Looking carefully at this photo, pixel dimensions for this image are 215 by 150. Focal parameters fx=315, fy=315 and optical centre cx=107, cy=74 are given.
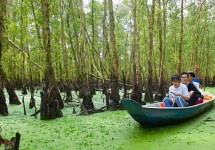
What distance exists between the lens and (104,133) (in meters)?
6.01

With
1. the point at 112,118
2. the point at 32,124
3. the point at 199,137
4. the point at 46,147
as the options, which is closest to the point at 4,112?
the point at 32,124

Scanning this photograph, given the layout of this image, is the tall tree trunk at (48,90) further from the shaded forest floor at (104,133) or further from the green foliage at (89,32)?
the green foliage at (89,32)

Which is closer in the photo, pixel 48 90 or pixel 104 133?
pixel 104 133

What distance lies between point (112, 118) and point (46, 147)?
2.96 meters

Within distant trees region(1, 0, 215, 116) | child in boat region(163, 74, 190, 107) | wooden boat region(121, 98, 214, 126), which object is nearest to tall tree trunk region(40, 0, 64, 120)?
distant trees region(1, 0, 215, 116)

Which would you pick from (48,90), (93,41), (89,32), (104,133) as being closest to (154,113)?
(104,133)

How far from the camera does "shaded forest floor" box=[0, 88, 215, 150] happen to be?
16.5 feet

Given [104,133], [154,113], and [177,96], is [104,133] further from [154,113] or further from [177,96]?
[177,96]

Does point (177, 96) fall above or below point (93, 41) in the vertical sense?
below

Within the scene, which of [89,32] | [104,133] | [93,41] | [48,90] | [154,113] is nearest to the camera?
[104,133]

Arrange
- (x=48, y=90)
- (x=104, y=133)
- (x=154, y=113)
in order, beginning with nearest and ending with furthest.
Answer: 1. (x=104, y=133)
2. (x=154, y=113)
3. (x=48, y=90)

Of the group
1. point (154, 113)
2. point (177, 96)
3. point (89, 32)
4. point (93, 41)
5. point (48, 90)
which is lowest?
point (154, 113)

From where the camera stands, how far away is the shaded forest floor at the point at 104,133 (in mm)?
5043

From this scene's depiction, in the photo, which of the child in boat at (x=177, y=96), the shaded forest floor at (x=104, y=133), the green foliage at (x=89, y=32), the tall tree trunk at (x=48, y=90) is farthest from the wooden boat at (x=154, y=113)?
the green foliage at (x=89, y=32)
